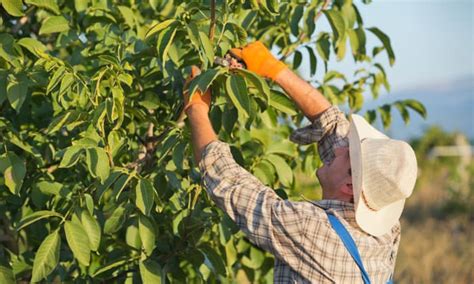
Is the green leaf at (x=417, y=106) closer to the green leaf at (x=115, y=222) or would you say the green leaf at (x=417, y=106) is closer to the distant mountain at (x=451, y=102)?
the green leaf at (x=115, y=222)

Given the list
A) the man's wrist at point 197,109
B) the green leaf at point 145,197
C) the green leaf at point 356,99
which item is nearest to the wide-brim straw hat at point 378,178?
the man's wrist at point 197,109

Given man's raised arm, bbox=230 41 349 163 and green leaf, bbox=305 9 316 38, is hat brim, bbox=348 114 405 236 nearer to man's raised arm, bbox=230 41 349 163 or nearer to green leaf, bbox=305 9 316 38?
man's raised arm, bbox=230 41 349 163

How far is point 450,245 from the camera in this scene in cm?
695

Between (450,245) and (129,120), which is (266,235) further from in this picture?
(450,245)

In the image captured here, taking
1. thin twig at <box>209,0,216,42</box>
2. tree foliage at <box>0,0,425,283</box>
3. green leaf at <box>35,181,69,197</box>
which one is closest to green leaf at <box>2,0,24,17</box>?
tree foliage at <box>0,0,425,283</box>

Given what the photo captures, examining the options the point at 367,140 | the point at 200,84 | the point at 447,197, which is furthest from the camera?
the point at 447,197

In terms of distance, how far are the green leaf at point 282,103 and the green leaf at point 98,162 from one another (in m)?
0.52

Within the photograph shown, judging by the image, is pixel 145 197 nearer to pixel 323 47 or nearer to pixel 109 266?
pixel 109 266

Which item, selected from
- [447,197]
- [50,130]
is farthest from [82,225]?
[447,197]

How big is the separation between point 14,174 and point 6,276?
11.7 inches

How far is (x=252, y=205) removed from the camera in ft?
6.13

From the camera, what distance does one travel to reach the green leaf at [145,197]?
6.09 ft

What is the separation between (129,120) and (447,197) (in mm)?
8634

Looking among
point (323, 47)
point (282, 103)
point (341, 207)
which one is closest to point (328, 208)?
point (341, 207)
